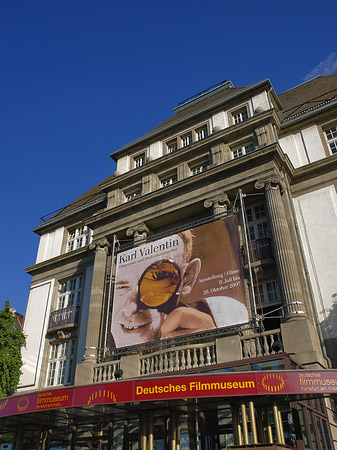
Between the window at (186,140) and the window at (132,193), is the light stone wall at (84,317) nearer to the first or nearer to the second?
the window at (132,193)

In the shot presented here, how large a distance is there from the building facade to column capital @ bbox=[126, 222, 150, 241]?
66mm

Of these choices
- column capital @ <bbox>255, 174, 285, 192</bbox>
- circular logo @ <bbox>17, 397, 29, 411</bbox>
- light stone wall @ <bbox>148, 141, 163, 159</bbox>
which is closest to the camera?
circular logo @ <bbox>17, 397, 29, 411</bbox>

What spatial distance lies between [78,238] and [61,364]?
327 inches

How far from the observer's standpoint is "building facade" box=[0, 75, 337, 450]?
1167 cm

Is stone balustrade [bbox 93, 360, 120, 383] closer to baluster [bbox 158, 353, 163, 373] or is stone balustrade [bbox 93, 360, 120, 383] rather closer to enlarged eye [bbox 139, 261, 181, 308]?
baluster [bbox 158, 353, 163, 373]

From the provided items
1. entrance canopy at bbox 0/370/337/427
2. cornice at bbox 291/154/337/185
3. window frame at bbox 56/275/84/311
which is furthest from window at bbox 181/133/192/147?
entrance canopy at bbox 0/370/337/427

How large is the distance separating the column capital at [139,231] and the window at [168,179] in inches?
129

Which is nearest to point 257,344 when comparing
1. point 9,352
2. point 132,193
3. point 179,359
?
point 179,359

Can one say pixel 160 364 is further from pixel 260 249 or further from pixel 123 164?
pixel 123 164

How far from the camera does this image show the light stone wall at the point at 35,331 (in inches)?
909

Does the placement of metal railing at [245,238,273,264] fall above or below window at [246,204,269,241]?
below

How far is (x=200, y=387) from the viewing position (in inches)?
Answer: 405

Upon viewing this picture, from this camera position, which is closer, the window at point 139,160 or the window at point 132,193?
the window at point 132,193

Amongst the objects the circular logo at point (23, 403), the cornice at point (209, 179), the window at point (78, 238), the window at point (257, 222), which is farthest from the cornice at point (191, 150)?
the circular logo at point (23, 403)
